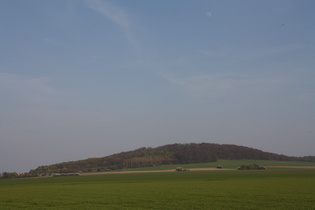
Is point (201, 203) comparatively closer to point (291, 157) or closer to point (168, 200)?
point (168, 200)

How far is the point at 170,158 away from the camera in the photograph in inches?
5743

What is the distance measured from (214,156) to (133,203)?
390 feet

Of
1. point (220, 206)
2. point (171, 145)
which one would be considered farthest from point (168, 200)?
point (171, 145)

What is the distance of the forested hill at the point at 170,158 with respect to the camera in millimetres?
139500

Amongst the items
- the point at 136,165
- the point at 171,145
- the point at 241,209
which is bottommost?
the point at 241,209

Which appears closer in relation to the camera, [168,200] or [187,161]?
[168,200]

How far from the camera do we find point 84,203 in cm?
2544

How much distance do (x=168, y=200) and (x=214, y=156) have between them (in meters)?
118

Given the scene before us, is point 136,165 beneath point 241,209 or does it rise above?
above

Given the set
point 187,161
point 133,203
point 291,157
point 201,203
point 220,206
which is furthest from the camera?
point 291,157

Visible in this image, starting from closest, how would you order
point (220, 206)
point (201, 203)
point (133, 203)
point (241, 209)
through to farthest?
point (241, 209)
point (220, 206)
point (201, 203)
point (133, 203)

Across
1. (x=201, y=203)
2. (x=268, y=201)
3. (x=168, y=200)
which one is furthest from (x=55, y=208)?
(x=268, y=201)

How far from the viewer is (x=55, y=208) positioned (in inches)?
910

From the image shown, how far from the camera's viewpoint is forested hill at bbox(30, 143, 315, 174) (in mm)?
139500
